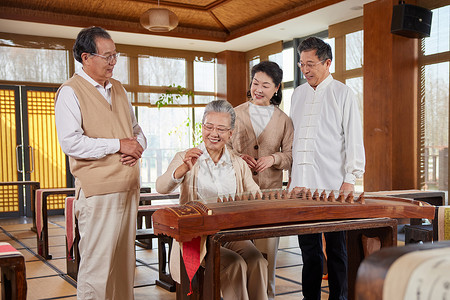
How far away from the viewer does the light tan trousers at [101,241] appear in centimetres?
238

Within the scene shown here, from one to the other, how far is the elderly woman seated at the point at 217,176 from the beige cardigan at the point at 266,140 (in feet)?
0.96

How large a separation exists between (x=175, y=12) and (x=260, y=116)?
539 centimetres

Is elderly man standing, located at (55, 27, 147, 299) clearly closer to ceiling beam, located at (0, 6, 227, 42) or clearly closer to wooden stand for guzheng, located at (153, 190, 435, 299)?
wooden stand for guzheng, located at (153, 190, 435, 299)

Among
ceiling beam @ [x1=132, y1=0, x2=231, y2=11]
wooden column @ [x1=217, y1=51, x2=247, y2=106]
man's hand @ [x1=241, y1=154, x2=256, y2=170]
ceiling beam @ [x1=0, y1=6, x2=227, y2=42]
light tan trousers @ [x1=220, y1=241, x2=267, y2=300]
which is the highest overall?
ceiling beam @ [x1=132, y1=0, x2=231, y2=11]

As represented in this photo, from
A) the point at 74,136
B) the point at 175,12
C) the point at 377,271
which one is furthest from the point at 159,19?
the point at 377,271

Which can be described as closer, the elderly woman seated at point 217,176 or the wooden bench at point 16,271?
the wooden bench at point 16,271

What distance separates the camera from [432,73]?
19.3 feet

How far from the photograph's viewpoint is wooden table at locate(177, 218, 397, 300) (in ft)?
5.64

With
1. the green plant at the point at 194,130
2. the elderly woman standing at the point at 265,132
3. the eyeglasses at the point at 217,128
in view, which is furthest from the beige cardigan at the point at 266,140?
the green plant at the point at 194,130

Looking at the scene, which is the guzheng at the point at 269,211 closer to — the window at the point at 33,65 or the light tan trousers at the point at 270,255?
the light tan trousers at the point at 270,255

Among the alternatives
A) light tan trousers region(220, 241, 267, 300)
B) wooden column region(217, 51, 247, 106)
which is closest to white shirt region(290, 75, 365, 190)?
light tan trousers region(220, 241, 267, 300)

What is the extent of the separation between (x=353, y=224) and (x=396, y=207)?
0.23 m

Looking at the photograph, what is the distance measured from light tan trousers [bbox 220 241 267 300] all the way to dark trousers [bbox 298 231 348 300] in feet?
1.44

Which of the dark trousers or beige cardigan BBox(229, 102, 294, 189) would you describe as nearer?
the dark trousers
